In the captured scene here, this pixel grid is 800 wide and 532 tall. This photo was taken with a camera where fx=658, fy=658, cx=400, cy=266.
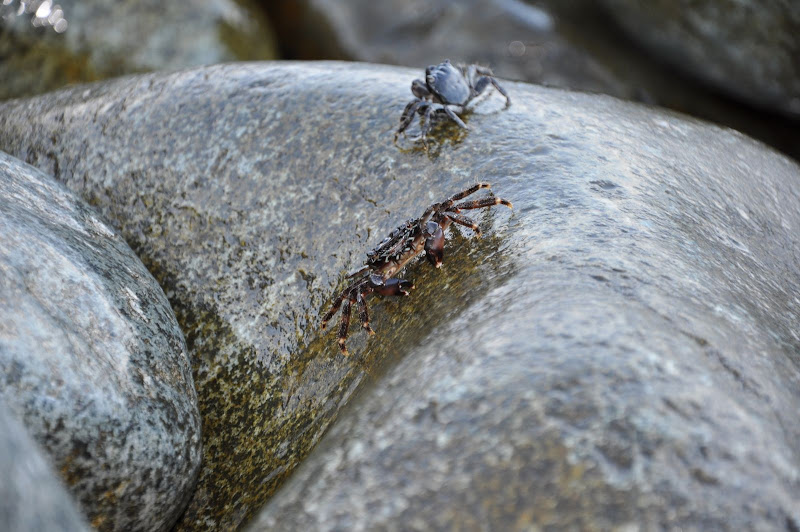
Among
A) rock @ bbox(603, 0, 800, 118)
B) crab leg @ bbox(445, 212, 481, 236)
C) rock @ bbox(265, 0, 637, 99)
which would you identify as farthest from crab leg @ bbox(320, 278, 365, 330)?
rock @ bbox(603, 0, 800, 118)

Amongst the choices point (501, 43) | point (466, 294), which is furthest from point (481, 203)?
point (501, 43)

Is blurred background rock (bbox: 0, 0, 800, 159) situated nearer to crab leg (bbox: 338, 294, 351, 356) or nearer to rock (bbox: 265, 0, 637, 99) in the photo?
rock (bbox: 265, 0, 637, 99)

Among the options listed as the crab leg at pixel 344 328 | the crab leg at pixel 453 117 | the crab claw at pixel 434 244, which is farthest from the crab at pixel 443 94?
the crab leg at pixel 344 328

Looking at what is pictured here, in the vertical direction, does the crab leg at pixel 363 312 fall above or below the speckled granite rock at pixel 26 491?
below

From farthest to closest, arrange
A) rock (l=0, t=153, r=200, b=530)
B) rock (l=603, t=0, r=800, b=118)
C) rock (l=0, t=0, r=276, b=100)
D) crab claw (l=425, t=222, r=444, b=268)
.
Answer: rock (l=0, t=0, r=276, b=100)
rock (l=603, t=0, r=800, b=118)
crab claw (l=425, t=222, r=444, b=268)
rock (l=0, t=153, r=200, b=530)

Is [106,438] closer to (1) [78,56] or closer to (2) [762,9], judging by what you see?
(1) [78,56]

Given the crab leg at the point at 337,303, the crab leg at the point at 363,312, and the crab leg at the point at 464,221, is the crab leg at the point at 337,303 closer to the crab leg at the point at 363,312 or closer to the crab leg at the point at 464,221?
the crab leg at the point at 363,312
